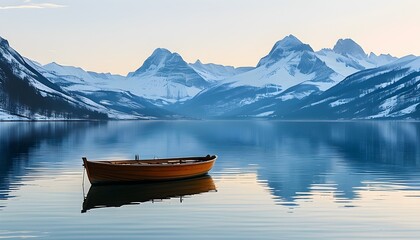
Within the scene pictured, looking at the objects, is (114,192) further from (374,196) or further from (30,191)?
(374,196)

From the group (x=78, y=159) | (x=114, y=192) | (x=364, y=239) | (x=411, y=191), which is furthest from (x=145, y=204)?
(x=78, y=159)

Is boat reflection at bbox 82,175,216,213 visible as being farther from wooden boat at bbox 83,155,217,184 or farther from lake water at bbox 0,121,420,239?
wooden boat at bbox 83,155,217,184

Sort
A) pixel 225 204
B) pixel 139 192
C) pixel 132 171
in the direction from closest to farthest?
pixel 225 204 < pixel 139 192 < pixel 132 171

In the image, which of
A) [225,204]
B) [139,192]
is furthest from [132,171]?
[225,204]

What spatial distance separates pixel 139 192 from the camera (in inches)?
2665

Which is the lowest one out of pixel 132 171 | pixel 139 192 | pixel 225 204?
pixel 225 204

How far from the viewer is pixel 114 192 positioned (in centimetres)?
6794

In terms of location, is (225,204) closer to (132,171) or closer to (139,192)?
(139,192)

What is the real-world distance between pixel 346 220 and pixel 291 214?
15.1ft

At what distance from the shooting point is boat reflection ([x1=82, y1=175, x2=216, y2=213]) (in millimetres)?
61062

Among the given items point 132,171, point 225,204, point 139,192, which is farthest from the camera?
point 132,171

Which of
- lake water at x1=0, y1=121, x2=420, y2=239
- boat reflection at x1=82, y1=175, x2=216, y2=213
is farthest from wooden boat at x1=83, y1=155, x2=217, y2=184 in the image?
lake water at x1=0, y1=121, x2=420, y2=239

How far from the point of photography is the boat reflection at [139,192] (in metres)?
61.1

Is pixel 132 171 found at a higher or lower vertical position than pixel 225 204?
higher
